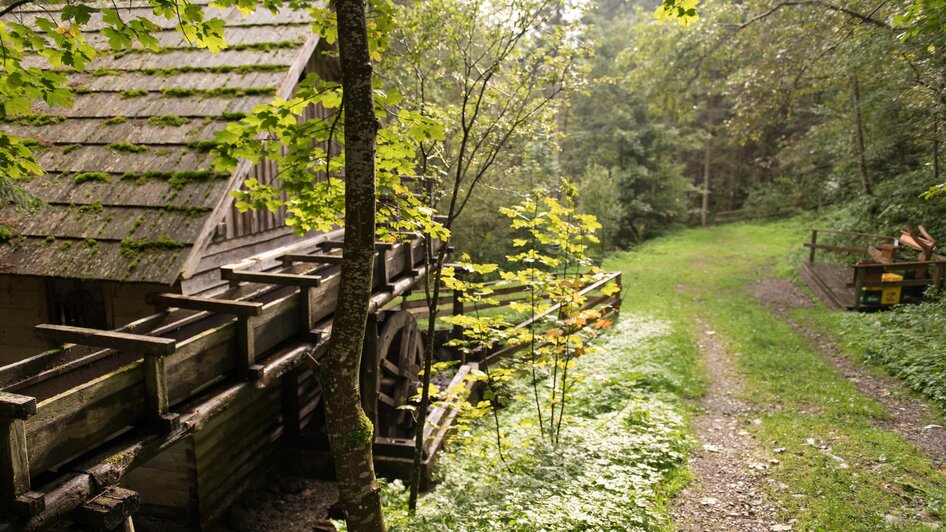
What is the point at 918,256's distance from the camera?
13.3m

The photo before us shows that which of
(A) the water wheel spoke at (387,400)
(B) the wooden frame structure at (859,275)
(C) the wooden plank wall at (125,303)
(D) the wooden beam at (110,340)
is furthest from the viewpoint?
(B) the wooden frame structure at (859,275)

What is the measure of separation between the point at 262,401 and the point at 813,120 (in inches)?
1394

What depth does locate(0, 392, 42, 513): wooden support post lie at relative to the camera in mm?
2613

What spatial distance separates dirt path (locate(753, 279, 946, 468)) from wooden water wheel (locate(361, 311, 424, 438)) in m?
7.38

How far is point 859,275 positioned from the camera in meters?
12.8

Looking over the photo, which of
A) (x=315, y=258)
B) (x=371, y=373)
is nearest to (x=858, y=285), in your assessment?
(x=371, y=373)

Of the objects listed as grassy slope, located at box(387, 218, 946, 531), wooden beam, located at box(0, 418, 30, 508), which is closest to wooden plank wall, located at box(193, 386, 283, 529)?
grassy slope, located at box(387, 218, 946, 531)

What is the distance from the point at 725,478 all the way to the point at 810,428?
82.4 inches

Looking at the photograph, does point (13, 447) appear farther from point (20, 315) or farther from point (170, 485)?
point (20, 315)

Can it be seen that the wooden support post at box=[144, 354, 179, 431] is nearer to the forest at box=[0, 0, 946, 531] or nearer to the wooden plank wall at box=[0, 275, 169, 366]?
the forest at box=[0, 0, 946, 531]

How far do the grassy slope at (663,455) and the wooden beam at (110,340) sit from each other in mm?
2957

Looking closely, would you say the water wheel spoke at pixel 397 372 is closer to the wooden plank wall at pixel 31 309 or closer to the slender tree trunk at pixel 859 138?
the wooden plank wall at pixel 31 309

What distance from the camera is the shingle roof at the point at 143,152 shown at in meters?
5.88

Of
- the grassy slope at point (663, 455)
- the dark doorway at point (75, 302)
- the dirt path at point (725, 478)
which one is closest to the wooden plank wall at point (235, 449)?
the dark doorway at point (75, 302)
